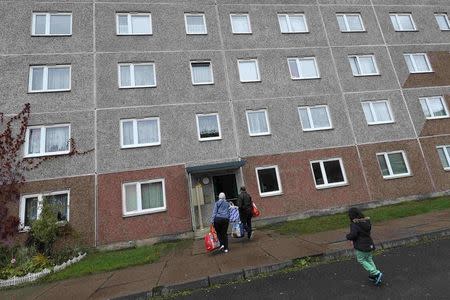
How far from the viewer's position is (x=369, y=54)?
1792cm

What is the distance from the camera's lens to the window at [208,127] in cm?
1455

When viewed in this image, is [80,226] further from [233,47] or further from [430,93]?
[430,93]

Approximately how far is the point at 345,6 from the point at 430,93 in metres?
7.58

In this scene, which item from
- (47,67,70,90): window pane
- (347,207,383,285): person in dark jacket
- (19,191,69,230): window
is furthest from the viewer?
(47,67,70,90): window pane

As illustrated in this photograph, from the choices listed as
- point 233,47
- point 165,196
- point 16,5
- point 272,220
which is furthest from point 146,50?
point 272,220

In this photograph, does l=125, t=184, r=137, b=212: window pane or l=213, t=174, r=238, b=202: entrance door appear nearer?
l=125, t=184, r=137, b=212: window pane

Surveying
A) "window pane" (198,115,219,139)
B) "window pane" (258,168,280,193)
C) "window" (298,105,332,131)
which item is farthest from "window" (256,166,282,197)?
"window" (298,105,332,131)

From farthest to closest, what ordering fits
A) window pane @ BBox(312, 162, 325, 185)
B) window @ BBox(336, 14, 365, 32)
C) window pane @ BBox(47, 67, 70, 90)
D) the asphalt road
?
window @ BBox(336, 14, 365, 32) → window pane @ BBox(312, 162, 325, 185) → window pane @ BBox(47, 67, 70, 90) → the asphalt road

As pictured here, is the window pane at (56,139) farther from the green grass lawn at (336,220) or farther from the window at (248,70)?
the green grass lawn at (336,220)

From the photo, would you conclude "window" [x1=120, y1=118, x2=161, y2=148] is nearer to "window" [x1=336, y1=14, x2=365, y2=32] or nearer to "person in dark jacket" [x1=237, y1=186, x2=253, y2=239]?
"person in dark jacket" [x1=237, y1=186, x2=253, y2=239]

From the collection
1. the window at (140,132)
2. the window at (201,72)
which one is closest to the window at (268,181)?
the window at (140,132)

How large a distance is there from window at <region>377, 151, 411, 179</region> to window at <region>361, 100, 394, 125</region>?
6.24ft

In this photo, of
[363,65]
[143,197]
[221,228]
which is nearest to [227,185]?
[143,197]

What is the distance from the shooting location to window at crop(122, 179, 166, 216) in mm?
12984
